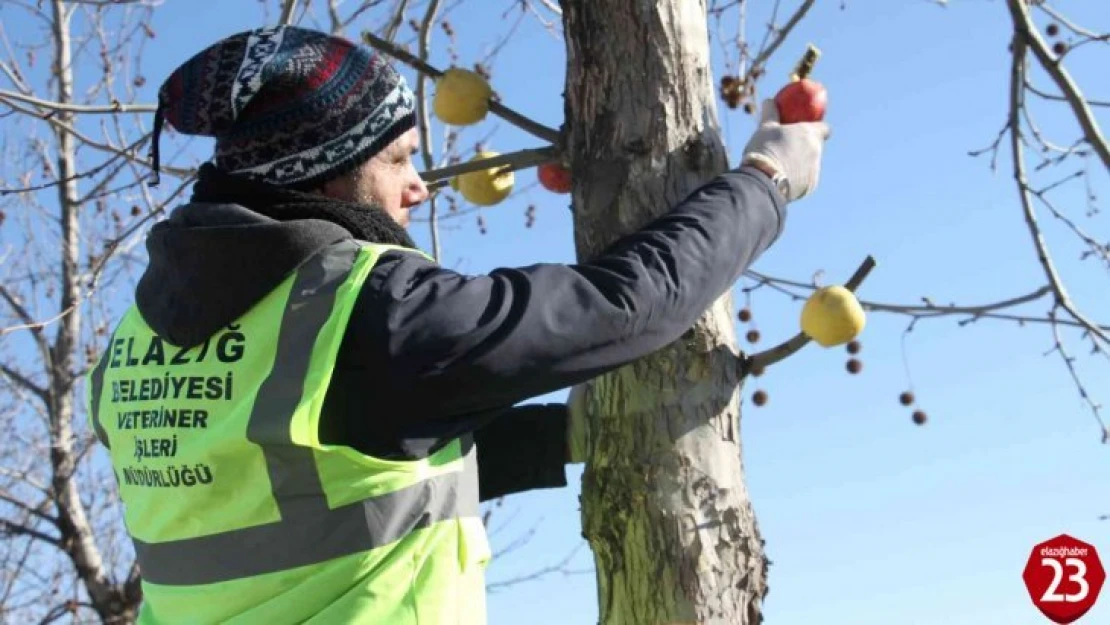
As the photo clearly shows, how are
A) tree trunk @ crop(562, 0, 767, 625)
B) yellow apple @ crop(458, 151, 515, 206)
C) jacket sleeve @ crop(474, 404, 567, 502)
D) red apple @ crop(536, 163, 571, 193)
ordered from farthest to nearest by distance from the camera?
yellow apple @ crop(458, 151, 515, 206) → red apple @ crop(536, 163, 571, 193) → jacket sleeve @ crop(474, 404, 567, 502) → tree trunk @ crop(562, 0, 767, 625)

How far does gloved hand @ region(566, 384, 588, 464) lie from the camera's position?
222cm

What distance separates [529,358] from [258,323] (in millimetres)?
362

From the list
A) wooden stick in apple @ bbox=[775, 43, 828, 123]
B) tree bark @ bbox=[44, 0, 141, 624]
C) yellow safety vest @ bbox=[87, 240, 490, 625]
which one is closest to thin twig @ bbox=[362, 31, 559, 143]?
wooden stick in apple @ bbox=[775, 43, 828, 123]

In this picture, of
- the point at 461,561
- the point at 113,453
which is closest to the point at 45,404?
the point at 113,453

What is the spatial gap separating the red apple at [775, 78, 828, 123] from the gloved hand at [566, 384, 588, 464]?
611 millimetres

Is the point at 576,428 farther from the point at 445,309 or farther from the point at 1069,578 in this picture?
the point at 1069,578

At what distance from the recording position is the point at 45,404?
7211mm

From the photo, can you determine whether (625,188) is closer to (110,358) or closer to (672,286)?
(672,286)

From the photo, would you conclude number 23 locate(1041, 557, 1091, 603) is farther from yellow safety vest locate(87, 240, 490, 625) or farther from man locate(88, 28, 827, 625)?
yellow safety vest locate(87, 240, 490, 625)

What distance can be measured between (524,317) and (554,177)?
3.48ft

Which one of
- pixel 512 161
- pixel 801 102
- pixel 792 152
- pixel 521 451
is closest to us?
pixel 792 152

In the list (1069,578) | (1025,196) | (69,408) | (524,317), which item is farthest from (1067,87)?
(69,408)

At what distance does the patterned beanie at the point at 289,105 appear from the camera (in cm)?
Answer: 169

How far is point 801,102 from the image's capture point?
208cm
